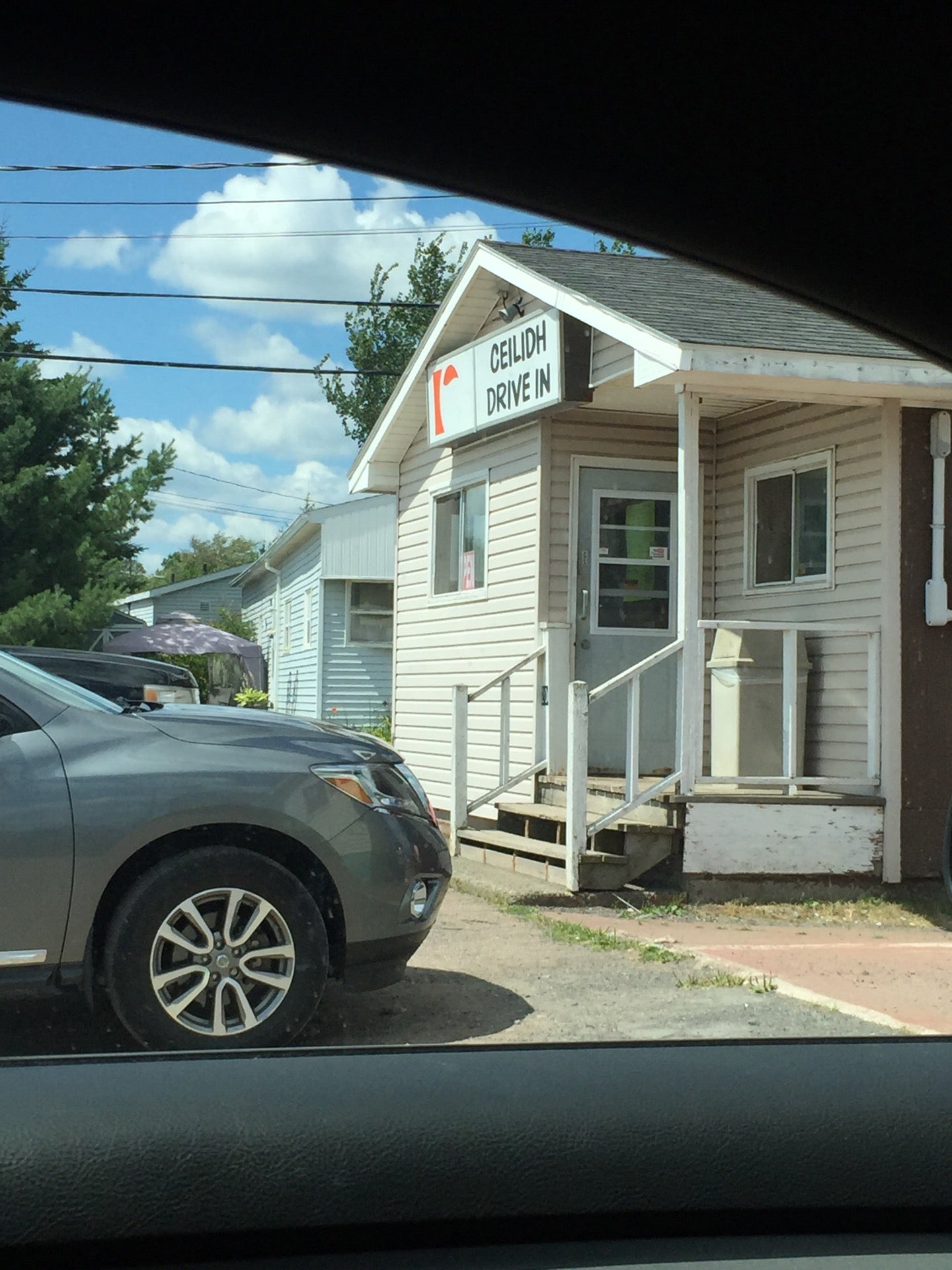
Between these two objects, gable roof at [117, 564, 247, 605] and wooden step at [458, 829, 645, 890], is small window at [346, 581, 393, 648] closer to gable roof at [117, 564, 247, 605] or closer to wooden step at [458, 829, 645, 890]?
gable roof at [117, 564, 247, 605]

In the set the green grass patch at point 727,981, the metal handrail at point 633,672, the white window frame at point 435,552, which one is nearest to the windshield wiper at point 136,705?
the green grass patch at point 727,981

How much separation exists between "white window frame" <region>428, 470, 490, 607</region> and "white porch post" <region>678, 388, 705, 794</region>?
2.82m

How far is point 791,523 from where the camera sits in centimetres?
975

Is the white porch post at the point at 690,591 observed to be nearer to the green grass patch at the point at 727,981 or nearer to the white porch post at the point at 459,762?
the white porch post at the point at 459,762

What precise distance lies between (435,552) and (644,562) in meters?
2.77

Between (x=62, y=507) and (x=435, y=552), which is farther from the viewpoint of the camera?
(x=435, y=552)

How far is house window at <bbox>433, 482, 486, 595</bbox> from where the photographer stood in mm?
11742

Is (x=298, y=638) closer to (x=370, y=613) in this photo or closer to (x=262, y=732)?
(x=370, y=613)

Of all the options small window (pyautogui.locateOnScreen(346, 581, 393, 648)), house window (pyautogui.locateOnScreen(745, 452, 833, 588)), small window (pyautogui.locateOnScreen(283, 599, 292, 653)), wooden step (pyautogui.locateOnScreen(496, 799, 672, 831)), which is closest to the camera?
wooden step (pyautogui.locateOnScreen(496, 799, 672, 831))

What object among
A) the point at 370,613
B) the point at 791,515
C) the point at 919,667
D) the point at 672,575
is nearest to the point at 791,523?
the point at 791,515

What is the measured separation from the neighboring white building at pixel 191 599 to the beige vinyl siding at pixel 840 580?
418 centimetres

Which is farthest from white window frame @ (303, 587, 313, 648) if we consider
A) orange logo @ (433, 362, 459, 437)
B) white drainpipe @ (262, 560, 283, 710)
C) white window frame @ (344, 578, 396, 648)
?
orange logo @ (433, 362, 459, 437)

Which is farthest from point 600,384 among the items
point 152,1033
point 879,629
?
point 152,1033

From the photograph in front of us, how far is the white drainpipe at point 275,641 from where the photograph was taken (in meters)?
10.1
